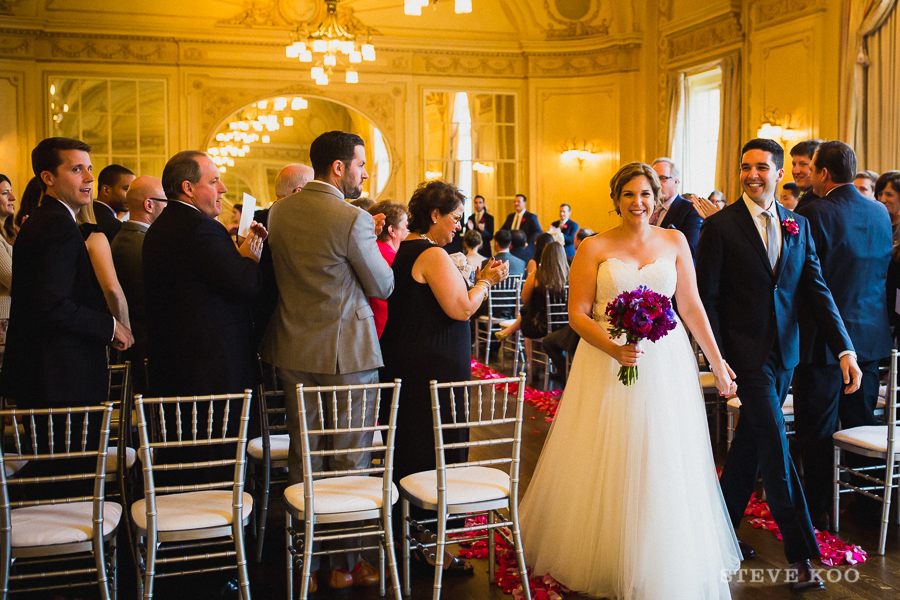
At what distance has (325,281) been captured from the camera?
2.96m

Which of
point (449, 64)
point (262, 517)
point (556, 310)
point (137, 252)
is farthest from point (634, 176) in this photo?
point (449, 64)

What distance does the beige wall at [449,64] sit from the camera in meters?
11.0

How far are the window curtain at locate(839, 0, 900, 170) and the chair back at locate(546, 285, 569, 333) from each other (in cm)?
417

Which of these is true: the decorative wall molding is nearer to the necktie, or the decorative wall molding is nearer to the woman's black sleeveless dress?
the necktie

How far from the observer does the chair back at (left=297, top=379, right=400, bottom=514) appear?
261cm

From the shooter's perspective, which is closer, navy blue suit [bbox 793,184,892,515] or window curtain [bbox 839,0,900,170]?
navy blue suit [bbox 793,184,892,515]

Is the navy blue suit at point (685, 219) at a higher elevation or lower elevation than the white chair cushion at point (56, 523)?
higher

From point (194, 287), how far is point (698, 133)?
10.0 m

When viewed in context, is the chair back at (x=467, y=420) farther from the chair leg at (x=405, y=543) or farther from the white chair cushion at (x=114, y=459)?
the white chair cushion at (x=114, y=459)

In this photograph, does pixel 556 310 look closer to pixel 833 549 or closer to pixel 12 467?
pixel 833 549

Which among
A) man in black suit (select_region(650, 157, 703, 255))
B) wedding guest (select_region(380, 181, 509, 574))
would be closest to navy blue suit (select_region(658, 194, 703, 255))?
man in black suit (select_region(650, 157, 703, 255))

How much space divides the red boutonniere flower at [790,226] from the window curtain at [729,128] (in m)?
7.31

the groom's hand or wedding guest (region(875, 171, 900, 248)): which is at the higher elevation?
wedding guest (region(875, 171, 900, 248))

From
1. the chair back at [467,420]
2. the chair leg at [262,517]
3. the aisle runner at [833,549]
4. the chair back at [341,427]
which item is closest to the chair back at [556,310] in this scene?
the chair back at [467,420]
